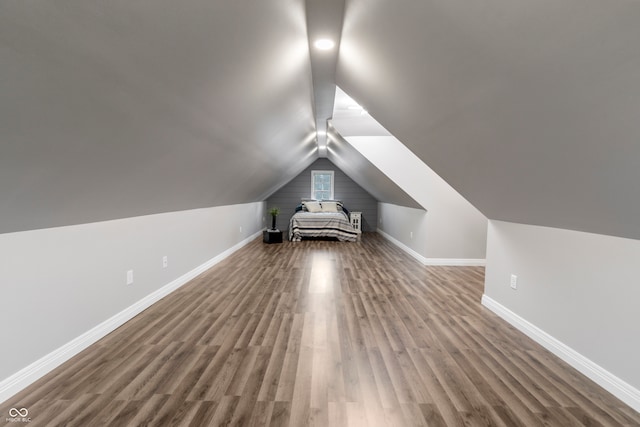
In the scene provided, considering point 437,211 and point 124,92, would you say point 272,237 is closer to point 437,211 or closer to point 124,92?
point 437,211

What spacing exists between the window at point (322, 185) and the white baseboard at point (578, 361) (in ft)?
23.6

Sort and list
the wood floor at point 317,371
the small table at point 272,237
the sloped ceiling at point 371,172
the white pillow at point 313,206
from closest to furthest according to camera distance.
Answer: the wood floor at point 317,371
the sloped ceiling at point 371,172
the small table at point 272,237
the white pillow at point 313,206

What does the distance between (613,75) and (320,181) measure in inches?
354

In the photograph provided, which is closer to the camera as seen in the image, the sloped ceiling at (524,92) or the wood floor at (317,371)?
the sloped ceiling at (524,92)

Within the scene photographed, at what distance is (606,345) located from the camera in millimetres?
1944

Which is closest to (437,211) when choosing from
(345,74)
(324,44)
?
(345,74)

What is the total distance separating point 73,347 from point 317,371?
163cm

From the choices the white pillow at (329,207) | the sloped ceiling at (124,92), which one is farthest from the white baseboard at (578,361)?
the white pillow at (329,207)

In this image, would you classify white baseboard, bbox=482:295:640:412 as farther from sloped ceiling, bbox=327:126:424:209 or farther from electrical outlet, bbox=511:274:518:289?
sloped ceiling, bbox=327:126:424:209

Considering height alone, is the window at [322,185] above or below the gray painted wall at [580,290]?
above

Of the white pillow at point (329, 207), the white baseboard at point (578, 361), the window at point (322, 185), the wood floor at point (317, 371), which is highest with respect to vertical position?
the window at point (322, 185)

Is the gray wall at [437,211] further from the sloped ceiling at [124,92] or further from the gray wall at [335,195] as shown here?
the gray wall at [335,195]

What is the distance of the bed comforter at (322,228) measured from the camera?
300 inches

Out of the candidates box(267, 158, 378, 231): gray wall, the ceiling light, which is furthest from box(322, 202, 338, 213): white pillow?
the ceiling light
